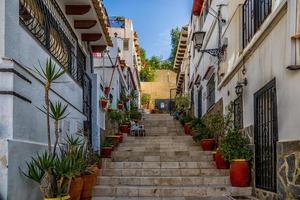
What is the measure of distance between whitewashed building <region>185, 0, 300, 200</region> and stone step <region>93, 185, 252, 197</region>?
617 mm

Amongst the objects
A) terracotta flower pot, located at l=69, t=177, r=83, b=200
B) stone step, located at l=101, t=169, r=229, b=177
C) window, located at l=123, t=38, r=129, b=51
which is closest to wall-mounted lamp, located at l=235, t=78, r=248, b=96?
stone step, located at l=101, t=169, r=229, b=177

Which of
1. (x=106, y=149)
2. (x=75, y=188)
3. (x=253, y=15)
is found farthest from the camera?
(x=106, y=149)

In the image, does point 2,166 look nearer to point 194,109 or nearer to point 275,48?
point 275,48

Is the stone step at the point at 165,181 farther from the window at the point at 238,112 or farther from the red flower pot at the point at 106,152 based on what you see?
the red flower pot at the point at 106,152

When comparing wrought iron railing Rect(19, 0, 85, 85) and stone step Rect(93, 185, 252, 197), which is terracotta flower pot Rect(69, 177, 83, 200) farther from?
wrought iron railing Rect(19, 0, 85, 85)

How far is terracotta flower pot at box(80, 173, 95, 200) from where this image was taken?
950cm

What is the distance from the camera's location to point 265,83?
8328 mm

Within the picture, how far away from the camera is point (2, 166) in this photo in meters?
5.48

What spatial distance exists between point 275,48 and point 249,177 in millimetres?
3661

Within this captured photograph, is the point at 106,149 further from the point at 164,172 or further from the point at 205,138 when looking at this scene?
the point at 205,138

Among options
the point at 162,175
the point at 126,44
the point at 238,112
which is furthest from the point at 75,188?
the point at 126,44

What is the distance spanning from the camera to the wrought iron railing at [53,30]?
725cm

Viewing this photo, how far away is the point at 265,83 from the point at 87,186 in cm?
432

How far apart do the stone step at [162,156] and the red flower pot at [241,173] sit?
3026mm
